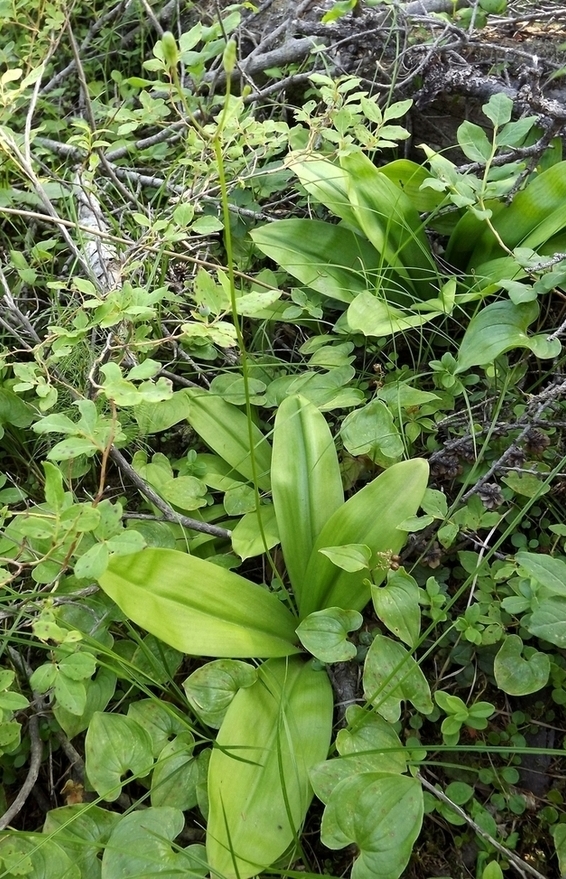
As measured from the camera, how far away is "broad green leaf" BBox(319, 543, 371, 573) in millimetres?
948

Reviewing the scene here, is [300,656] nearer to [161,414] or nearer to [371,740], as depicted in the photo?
[371,740]

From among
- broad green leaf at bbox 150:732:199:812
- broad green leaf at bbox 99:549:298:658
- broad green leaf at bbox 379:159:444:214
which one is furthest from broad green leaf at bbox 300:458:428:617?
broad green leaf at bbox 379:159:444:214

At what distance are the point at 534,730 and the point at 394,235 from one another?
1.07 meters

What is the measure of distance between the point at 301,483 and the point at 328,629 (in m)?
0.29

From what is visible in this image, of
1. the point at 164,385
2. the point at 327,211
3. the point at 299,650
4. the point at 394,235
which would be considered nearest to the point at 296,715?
the point at 299,650

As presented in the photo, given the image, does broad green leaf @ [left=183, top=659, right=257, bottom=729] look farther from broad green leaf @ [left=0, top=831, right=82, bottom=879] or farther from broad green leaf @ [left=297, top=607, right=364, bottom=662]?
broad green leaf @ [left=0, top=831, right=82, bottom=879]

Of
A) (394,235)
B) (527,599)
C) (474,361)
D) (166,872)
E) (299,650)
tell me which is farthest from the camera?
(394,235)

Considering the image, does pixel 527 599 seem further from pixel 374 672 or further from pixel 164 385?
pixel 164 385

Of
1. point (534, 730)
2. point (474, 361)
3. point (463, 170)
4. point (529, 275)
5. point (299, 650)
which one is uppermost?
point (463, 170)

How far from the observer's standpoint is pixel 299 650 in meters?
1.04

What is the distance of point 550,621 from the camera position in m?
0.86

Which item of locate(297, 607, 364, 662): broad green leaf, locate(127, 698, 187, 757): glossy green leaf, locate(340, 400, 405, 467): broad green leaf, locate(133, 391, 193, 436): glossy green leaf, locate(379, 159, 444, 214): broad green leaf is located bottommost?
locate(127, 698, 187, 757): glossy green leaf

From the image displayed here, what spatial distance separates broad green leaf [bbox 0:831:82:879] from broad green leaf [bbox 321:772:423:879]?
37 cm

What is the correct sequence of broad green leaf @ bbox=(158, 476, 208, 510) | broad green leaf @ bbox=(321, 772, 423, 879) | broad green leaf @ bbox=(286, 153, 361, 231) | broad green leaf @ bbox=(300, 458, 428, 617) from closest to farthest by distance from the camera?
broad green leaf @ bbox=(321, 772, 423, 879) → broad green leaf @ bbox=(300, 458, 428, 617) → broad green leaf @ bbox=(158, 476, 208, 510) → broad green leaf @ bbox=(286, 153, 361, 231)
